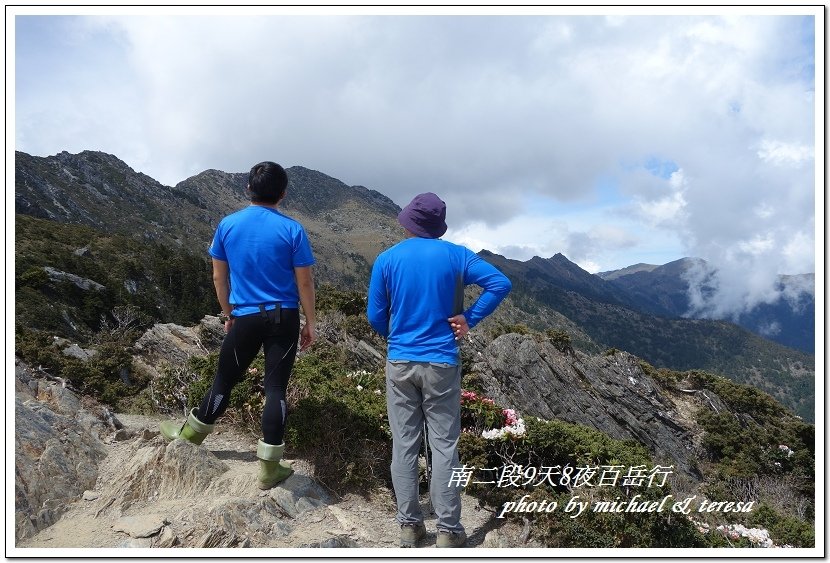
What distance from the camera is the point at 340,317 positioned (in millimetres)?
15273

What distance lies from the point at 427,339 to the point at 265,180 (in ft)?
6.63

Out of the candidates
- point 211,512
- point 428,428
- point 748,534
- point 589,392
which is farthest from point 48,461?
point 589,392

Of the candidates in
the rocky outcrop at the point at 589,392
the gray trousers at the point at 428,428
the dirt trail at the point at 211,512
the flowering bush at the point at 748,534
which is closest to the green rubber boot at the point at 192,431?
the dirt trail at the point at 211,512

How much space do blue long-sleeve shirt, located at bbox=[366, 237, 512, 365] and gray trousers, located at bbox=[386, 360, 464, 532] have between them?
0.43 ft

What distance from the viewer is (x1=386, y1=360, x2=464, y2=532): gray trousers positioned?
4.24 m

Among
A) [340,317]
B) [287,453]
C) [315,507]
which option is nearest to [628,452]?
[315,507]

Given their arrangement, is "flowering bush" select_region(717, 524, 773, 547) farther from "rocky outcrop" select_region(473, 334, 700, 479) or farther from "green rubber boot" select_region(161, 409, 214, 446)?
"rocky outcrop" select_region(473, 334, 700, 479)

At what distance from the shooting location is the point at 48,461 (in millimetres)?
4852

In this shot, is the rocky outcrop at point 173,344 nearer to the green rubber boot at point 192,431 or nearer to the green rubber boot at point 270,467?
the green rubber boot at point 192,431

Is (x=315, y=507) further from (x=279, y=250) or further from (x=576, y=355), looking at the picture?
(x=576, y=355)

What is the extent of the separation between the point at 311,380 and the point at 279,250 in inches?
111

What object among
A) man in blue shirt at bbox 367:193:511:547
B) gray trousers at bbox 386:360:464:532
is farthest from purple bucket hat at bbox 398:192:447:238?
gray trousers at bbox 386:360:464:532

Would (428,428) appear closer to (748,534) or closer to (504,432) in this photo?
(504,432)

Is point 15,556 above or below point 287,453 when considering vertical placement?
below
